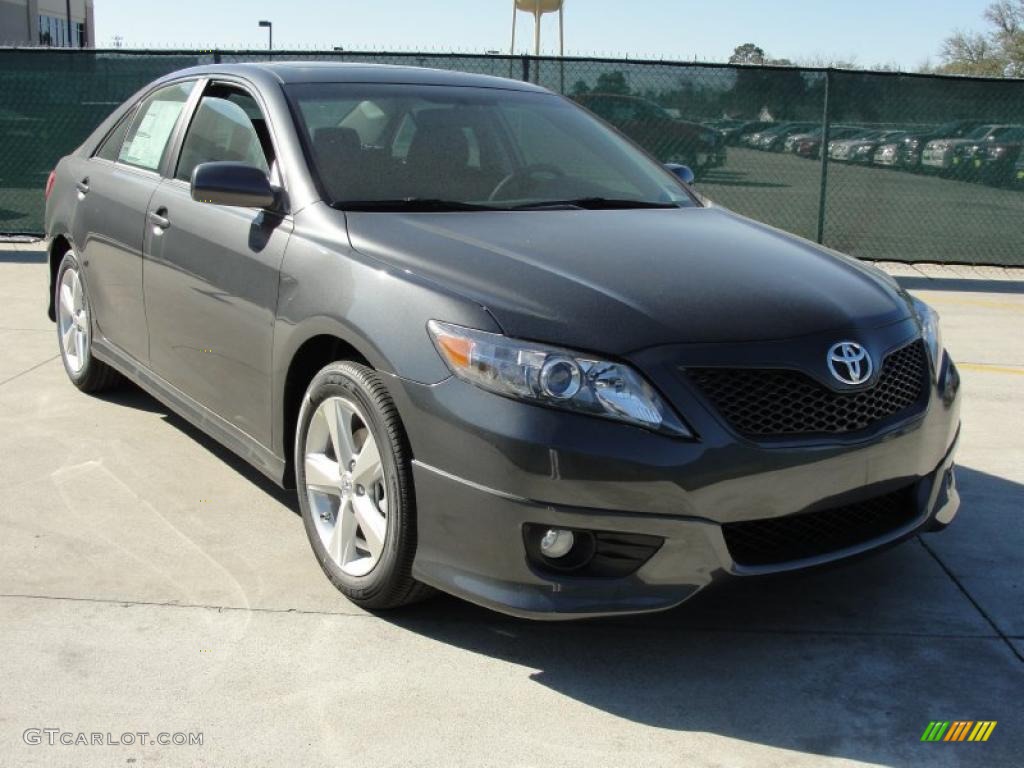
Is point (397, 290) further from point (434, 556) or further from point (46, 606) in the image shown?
point (46, 606)

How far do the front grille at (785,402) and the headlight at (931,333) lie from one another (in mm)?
400

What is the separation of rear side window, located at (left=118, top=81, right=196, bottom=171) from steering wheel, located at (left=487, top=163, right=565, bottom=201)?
1.56 m

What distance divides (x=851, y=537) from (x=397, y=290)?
1.45 meters

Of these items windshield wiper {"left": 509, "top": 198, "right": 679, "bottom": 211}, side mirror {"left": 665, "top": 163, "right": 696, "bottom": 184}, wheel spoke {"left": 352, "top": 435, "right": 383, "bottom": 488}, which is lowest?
wheel spoke {"left": 352, "top": 435, "right": 383, "bottom": 488}

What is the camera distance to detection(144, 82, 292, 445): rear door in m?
3.99

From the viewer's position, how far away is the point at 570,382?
3.02 m

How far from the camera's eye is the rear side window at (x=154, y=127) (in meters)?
5.07

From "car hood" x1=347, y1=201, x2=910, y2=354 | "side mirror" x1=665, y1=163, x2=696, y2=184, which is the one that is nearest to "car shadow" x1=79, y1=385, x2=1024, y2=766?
"car hood" x1=347, y1=201, x2=910, y2=354

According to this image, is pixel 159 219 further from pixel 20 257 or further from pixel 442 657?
pixel 20 257

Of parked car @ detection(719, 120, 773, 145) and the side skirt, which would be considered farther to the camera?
parked car @ detection(719, 120, 773, 145)

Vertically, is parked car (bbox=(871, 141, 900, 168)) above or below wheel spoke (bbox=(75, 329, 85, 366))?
above

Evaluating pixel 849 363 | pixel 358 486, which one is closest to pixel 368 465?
pixel 358 486

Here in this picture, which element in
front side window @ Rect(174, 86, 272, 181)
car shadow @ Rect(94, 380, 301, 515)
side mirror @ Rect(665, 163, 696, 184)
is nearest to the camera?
front side window @ Rect(174, 86, 272, 181)

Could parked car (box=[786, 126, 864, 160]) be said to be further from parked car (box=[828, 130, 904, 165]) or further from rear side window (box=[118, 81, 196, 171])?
rear side window (box=[118, 81, 196, 171])
